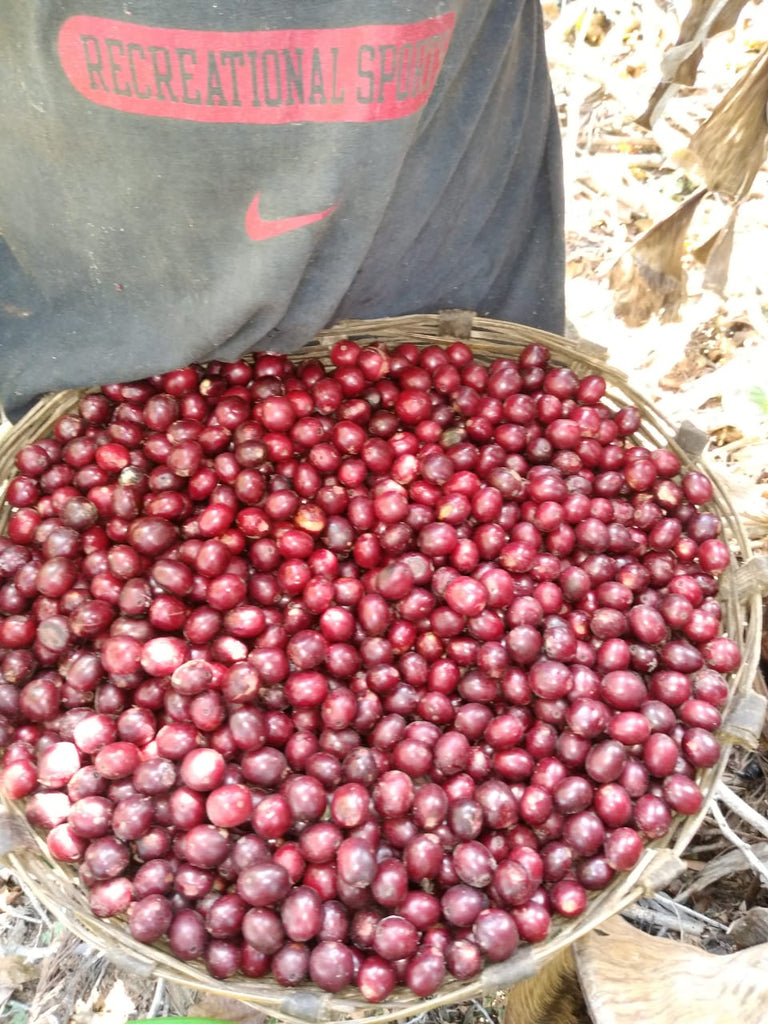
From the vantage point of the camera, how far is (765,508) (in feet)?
8.12

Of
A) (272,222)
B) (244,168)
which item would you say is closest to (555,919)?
(272,222)

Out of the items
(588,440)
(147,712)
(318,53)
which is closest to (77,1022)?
(147,712)

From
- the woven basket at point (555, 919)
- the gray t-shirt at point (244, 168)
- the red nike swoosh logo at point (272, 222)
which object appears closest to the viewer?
the woven basket at point (555, 919)

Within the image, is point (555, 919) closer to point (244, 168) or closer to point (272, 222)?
point (272, 222)

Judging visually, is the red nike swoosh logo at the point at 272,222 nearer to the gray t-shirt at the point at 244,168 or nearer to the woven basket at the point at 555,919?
the gray t-shirt at the point at 244,168

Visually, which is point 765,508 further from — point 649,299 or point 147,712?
point 147,712

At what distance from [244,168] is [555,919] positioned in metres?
1.68

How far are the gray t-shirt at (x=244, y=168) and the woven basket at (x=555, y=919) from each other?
122 mm

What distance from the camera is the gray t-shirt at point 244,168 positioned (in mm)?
1575

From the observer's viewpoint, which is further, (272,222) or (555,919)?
(272,222)

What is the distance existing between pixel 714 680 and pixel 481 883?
0.71m

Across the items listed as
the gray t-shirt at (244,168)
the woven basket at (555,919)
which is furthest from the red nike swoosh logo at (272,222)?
the woven basket at (555,919)

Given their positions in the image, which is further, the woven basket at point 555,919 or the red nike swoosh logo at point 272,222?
the red nike swoosh logo at point 272,222

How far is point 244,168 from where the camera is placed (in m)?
1.72
